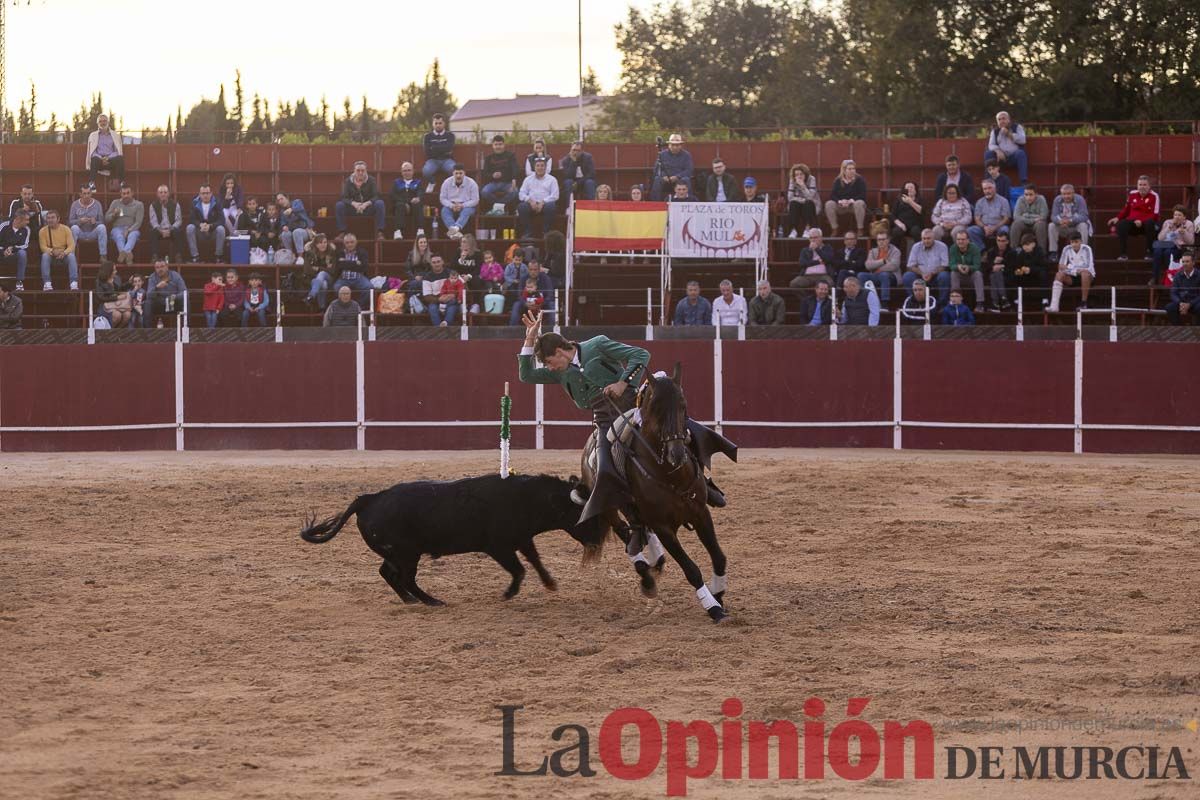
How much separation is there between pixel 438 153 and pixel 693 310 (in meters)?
5.74

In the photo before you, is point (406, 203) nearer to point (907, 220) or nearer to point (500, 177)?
point (500, 177)

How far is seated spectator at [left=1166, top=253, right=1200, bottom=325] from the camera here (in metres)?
19.2

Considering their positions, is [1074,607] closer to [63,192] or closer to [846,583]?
[846,583]

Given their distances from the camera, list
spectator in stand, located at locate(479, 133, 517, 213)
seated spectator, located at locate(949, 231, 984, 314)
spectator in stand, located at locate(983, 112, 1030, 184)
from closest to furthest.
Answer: seated spectator, located at locate(949, 231, 984, 314) < spectator in stand, located at locate(983, 112, 1030, 184) < spectator in stand, located at locate(479, 133, 517, 213)

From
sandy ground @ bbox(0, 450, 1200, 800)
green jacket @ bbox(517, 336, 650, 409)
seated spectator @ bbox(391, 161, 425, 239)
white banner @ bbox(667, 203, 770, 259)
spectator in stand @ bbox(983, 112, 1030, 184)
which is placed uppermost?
spectator in stand @ bbox(983, 112, 1030, 184)

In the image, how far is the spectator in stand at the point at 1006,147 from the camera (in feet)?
75.9

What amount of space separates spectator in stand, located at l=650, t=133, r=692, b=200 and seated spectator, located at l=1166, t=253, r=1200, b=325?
7184mm

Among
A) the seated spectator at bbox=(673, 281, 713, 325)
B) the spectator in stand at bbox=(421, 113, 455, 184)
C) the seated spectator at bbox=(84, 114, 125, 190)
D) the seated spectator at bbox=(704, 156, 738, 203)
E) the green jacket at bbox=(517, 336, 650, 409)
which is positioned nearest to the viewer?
→ the green jacket at bbox=(517, 336, 650, 409)

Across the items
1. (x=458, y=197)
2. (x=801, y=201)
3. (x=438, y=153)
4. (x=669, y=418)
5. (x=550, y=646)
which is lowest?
(x=550, y=646)

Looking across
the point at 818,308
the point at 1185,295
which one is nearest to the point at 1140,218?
the point at 1185,295

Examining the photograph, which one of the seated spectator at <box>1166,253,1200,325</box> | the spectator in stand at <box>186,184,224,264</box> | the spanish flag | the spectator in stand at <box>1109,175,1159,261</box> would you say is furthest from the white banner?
the spectator in stand at <box>186,184,224,264</box>

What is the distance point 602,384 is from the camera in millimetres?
9344

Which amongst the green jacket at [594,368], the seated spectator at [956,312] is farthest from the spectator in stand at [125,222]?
the green jacket at [594,368]

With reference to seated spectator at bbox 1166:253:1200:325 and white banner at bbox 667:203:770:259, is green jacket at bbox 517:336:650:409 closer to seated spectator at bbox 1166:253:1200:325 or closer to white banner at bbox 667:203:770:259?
seated spectator at bbox 1166:253:1200:325
